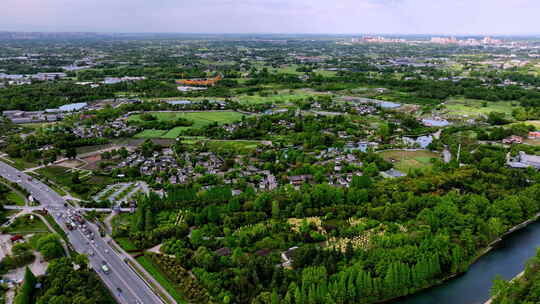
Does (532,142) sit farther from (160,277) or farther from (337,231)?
(160,277)

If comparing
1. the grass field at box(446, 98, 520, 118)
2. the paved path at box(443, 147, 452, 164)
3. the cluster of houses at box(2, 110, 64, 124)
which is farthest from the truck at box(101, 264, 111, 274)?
the grass field at box(446, 98, 520, 118)

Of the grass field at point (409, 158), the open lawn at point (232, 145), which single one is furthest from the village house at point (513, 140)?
the open lawn at point (232, 145)

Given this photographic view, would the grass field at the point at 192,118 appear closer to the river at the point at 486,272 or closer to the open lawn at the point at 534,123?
the river at the point at 486,272

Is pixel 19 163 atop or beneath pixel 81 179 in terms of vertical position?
atop

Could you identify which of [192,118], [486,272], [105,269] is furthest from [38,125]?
[486,272]

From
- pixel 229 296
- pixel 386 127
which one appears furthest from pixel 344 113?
pixel 229 296

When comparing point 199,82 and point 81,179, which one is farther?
point 199,82

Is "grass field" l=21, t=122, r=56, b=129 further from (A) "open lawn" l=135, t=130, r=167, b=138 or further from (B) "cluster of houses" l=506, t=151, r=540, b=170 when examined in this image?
(B) "cluster of houses" l=506, t=151, r=540, b=170

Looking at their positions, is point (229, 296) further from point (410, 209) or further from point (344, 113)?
point (344, 113)
